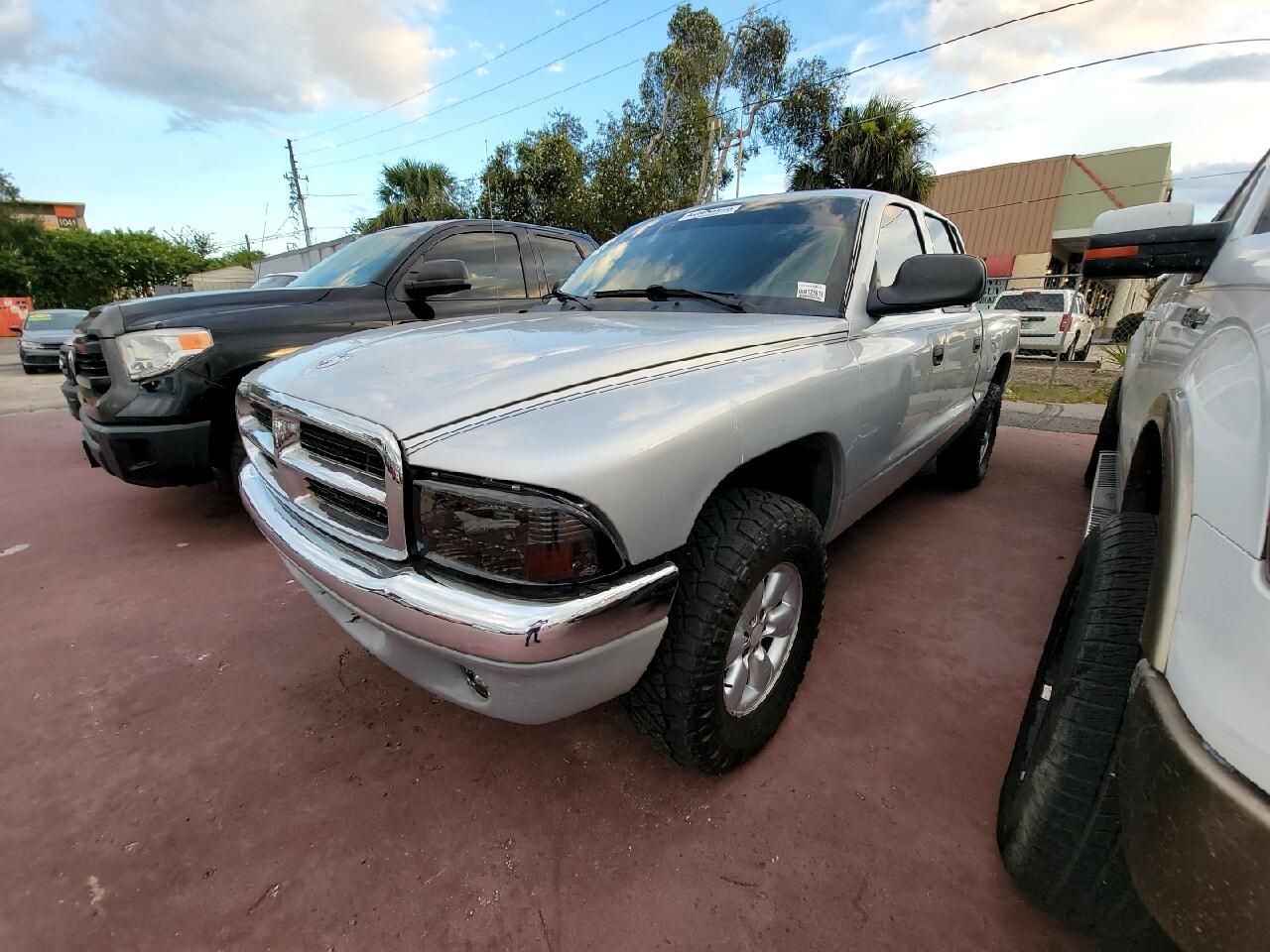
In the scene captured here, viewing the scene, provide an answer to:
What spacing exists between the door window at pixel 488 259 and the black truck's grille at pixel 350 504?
112 inches

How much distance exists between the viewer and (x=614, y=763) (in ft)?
6.12

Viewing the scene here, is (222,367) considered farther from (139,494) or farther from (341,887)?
(341,887)

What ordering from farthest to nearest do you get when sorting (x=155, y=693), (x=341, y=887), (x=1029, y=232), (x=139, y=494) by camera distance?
1. (x=1029, y=232)
2. (x=139, y=494)
3. (x=155, y=693)
4. (x=341, y=887)

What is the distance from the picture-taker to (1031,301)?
42.3 ft

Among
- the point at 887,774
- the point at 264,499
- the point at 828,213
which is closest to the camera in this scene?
the point at 887,774

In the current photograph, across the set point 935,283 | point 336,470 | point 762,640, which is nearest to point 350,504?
point 336,470

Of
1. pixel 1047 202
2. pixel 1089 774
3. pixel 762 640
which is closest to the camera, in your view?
pixel 1089 774

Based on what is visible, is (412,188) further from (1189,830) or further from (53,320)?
(1189,830)

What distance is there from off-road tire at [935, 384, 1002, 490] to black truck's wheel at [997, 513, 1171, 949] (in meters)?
2.89

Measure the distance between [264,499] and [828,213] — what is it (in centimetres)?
236

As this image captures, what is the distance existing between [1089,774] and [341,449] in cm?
175

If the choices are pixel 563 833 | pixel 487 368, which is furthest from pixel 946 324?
pixel 563 833

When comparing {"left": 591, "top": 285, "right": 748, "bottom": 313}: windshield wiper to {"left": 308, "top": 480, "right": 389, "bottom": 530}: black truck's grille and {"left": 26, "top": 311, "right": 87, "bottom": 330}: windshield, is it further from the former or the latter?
{"left": 26, "top": 311, "right": 87, "bottom": 330}: windshield

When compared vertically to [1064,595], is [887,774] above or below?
below
